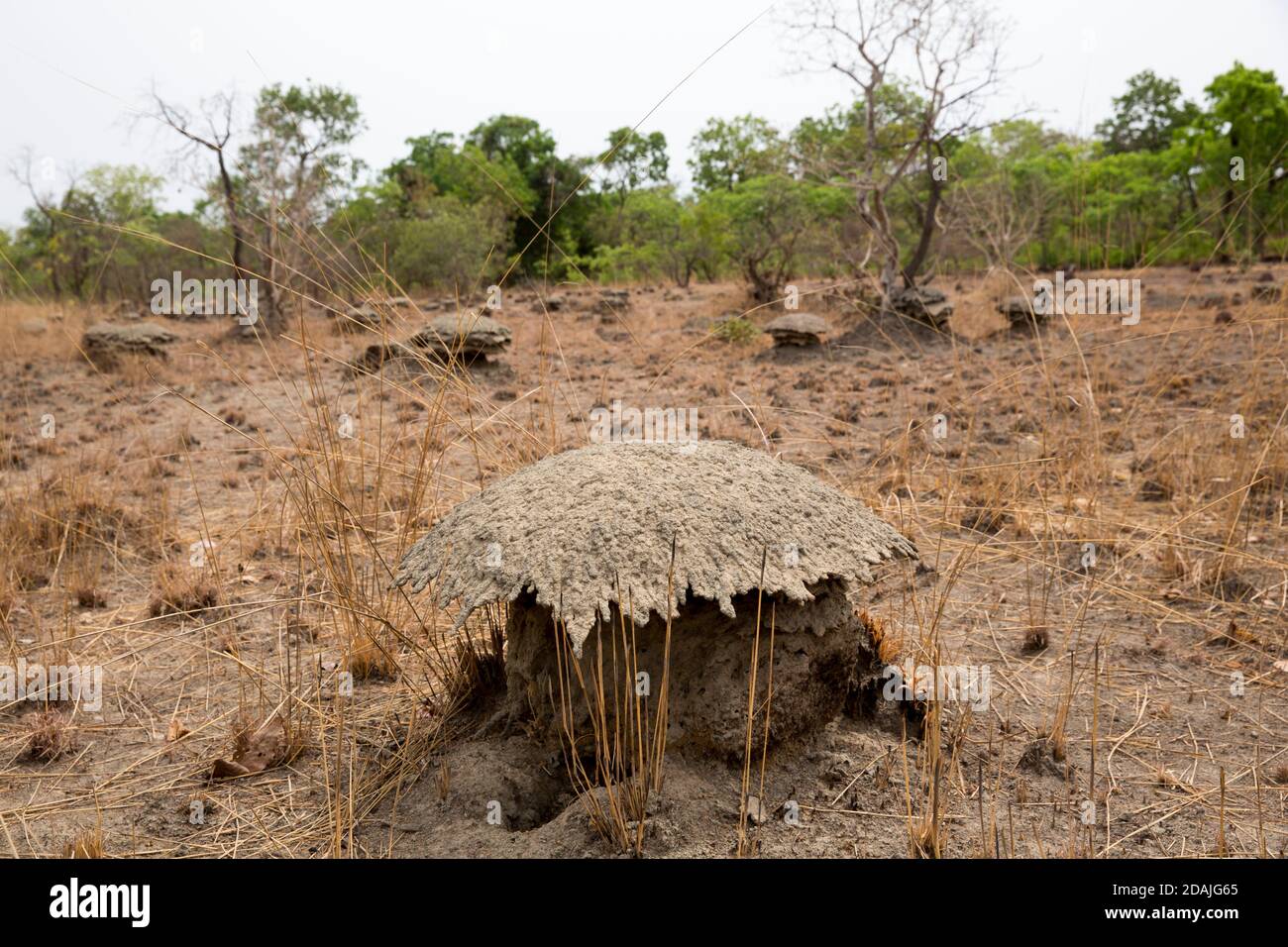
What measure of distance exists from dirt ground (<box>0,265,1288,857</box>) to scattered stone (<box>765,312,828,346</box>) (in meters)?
3.24

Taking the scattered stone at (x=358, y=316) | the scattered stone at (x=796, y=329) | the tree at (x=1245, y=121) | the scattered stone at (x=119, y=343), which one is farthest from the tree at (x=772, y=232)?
the scattered stone at (x=358, y=316)

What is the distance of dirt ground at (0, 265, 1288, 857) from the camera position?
221 centimetres

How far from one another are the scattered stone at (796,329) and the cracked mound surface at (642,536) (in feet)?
23.2

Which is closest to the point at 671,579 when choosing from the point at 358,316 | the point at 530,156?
the point at 358,316

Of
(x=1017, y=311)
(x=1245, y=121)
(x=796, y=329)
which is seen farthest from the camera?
(x=1245, y=121)

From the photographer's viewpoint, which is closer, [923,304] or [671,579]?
[671,579]

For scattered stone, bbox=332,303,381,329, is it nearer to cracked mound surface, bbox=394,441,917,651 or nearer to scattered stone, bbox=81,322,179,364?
cracked mound surface, bbox=394,441,917,651

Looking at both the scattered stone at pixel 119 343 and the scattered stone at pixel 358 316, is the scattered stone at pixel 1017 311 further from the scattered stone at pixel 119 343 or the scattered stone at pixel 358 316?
the scattered stone at pixel 119 343

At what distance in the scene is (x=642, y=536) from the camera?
217 cm

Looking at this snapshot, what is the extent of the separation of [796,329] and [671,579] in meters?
7.88

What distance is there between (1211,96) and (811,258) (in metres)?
8.26

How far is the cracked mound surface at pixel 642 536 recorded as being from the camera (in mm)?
2086

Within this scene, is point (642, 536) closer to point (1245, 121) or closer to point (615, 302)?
point (615, 302)

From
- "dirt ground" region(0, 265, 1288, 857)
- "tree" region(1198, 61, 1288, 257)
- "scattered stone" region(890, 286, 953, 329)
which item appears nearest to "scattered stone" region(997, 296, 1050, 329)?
"scattered stone" region(890, 286, 953, 329)
